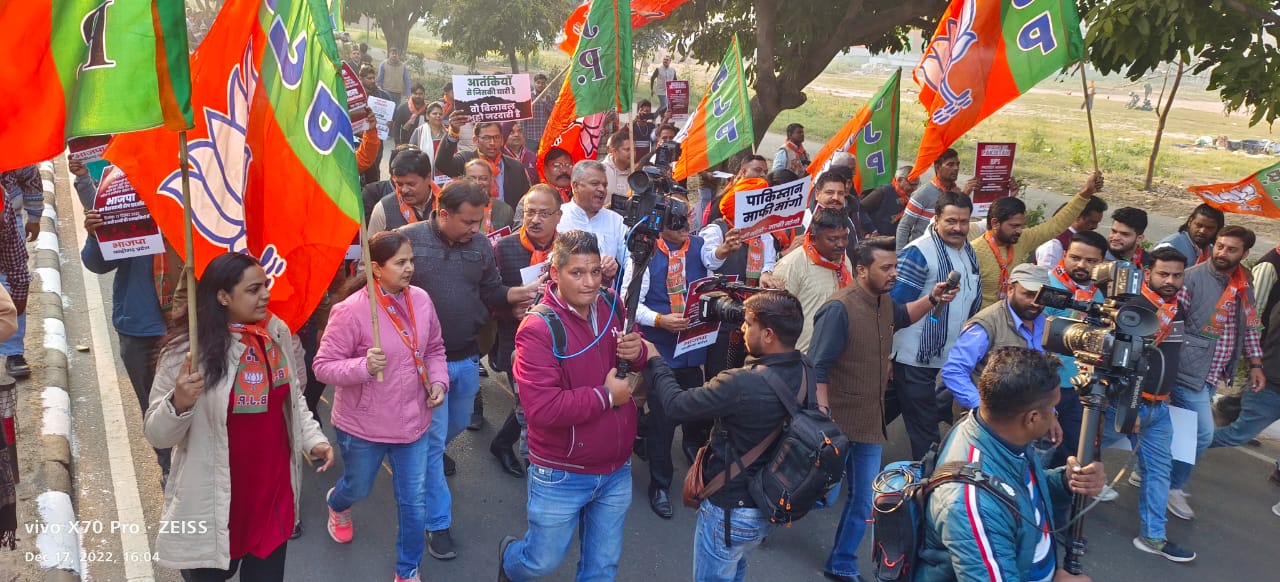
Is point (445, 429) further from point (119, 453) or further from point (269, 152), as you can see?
point (119, 453)

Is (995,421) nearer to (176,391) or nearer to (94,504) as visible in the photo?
(176,391)

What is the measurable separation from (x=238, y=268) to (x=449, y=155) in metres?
5.26

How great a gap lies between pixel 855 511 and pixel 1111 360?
1.94 m

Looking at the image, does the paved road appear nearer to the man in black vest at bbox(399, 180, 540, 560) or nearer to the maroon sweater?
the man in black vest at bbox(399, 180, 540, 560)

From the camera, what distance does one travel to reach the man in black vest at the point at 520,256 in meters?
5.81

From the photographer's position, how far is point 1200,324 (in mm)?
6113

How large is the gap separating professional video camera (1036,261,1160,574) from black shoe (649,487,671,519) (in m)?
2.75

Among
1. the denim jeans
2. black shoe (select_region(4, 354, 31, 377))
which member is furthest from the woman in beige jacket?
black shoe (select_region(4, 354, 31, 377))

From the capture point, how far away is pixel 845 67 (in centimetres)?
Result: 9450

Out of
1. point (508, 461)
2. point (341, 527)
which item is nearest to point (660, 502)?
point (508, 461)

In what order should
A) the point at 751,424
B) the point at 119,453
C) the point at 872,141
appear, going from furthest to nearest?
the point at 872,141, the point at 119,453, the point at 751,424

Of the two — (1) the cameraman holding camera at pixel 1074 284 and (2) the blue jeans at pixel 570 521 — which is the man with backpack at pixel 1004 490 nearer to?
(2) the blue jeans at pixel 570 521

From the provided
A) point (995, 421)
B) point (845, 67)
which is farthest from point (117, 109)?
point (845, 67)

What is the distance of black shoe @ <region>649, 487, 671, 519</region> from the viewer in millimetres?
5688
